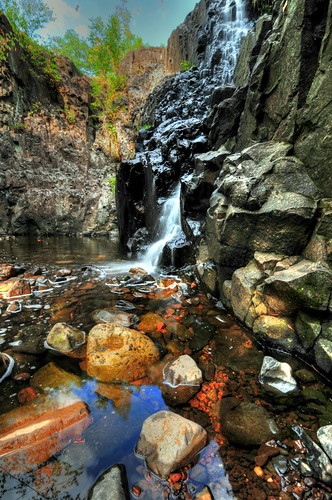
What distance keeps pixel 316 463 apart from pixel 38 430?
2.27 meters

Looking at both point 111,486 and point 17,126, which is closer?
point 111,486

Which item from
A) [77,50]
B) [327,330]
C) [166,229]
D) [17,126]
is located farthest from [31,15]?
[327,330]

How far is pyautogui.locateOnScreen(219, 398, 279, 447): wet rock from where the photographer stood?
190 cm

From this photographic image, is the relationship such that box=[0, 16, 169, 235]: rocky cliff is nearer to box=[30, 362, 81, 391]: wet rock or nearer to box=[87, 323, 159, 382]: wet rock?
box=[87, 323, 159, 382]: wet rock

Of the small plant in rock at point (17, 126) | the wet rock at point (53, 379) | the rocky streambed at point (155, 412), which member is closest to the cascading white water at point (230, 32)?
the rocky streambed at point (155, 412)

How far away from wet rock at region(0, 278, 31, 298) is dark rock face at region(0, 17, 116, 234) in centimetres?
1427

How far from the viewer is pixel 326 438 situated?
174cm

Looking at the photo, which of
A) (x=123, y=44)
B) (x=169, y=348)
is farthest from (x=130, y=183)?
(x=123, y=44)

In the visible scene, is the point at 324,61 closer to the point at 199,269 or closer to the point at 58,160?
the point at 199,269

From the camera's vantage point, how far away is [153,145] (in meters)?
11.8

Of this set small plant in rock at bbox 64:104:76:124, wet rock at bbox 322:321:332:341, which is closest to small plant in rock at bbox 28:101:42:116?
small plant in rock at bbox 64:104:76:124

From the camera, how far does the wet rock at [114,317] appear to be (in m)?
3.79

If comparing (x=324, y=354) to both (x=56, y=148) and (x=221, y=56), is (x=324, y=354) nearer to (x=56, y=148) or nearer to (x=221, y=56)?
(x=221, y=56)

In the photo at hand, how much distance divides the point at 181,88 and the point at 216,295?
15.8 meters
